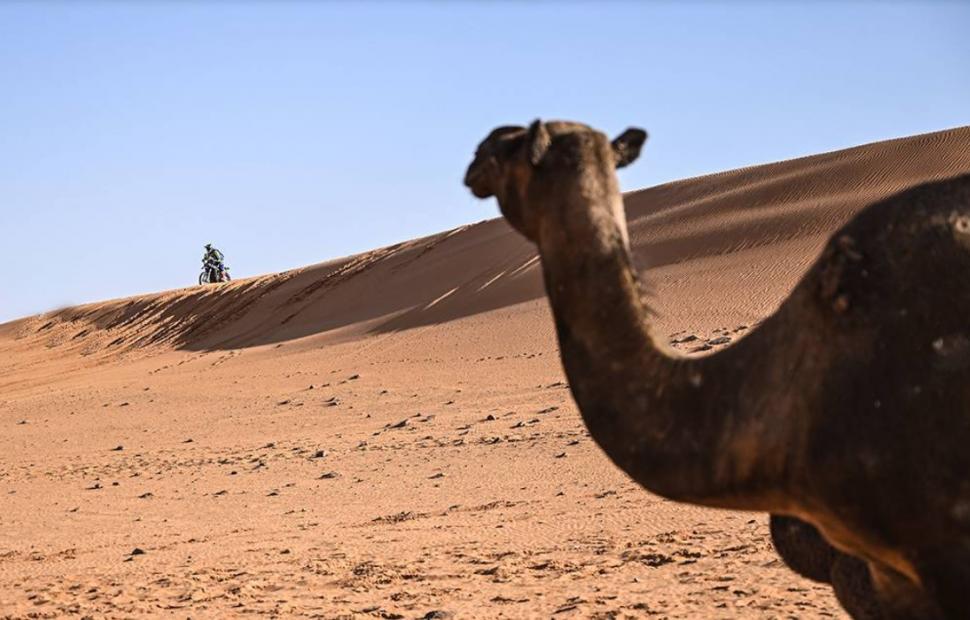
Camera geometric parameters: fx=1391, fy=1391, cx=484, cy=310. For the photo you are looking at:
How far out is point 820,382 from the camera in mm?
4648

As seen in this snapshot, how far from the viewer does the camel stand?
14.8ft

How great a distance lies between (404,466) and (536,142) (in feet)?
38.4

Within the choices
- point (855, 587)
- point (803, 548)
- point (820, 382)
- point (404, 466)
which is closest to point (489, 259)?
point (404, 466)

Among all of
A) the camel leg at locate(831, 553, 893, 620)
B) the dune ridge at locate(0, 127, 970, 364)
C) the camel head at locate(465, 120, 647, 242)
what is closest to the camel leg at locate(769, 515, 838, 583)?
the camel leg at locate(831, 553, 893, 620)

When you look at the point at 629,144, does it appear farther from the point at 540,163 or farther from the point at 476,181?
the point at 476,181

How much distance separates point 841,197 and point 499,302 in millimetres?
10639

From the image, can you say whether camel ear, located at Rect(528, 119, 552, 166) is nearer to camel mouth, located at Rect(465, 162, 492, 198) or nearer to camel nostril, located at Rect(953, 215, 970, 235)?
camel mouth, located at Rect(465, 162, 492, 198)

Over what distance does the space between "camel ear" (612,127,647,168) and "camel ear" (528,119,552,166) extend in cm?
39

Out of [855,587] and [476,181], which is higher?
[476,181]

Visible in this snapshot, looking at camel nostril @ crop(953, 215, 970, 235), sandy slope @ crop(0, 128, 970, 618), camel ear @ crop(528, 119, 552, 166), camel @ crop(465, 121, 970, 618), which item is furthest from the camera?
sandy slope @ crop(0, 128, 970, 618)

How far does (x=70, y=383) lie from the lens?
34.6 meters

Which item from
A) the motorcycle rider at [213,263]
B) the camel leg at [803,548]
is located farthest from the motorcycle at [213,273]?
the camel leg at [803,548]

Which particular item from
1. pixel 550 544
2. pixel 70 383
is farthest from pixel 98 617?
pixel 70 383

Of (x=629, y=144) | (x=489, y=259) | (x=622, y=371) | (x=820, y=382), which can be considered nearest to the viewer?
(x=820, y=382)
